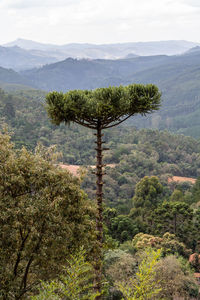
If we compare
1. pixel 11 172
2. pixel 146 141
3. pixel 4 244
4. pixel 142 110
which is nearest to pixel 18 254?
pixel 4 244

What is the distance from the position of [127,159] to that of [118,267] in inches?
1782

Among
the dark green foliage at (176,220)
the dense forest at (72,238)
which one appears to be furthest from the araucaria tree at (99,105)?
the dark green foliage at (176,220)

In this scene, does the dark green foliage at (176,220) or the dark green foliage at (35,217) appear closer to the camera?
the dark green foliage at (35,217)

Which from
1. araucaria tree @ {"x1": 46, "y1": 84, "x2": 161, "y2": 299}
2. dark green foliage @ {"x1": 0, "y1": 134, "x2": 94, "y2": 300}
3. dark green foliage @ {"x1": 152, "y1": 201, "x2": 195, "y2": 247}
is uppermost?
araucaria tree @ {"x1": 46, "y1": 84, "x2": 161, "y2": 299}

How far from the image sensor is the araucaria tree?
411 inches

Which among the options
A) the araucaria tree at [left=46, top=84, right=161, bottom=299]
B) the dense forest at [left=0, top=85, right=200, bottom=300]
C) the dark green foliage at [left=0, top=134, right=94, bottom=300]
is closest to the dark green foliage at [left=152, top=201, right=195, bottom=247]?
the dense forest at [left=0, top=85, right=200, bottom=300]

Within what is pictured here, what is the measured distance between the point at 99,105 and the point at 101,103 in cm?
8

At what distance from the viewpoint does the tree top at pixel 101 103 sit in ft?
34.3

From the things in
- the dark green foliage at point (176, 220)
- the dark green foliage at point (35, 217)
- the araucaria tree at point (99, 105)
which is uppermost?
the araucaria tree at point (99, 105)

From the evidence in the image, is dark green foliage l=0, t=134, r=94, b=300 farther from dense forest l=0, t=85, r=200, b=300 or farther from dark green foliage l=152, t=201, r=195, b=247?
dark green foliage l=152, t=201, r=195, b=247

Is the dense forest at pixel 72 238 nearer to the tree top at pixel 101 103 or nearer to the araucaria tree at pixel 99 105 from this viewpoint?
the araucaria tree at pixel 99 105

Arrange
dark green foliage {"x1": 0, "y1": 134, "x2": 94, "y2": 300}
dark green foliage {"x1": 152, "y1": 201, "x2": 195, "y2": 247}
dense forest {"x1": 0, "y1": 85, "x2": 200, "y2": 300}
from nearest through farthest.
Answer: dark green foliage {"x1": 0, "y1": 134, "x2": 94, "y2": 300} → dense forest {"x1": 0, "y1": 85, "x2": 200, "y2": 300} → dark green foliage {"x1": 152, "y1": 201, "x2": 195, "y2": 247}

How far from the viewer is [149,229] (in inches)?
1113

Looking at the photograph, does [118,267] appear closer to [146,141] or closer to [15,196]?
[15,196]
